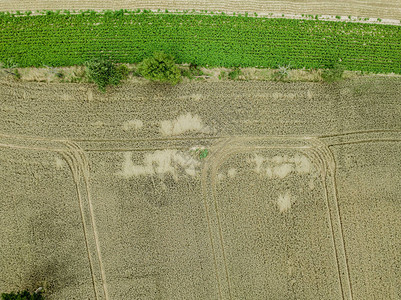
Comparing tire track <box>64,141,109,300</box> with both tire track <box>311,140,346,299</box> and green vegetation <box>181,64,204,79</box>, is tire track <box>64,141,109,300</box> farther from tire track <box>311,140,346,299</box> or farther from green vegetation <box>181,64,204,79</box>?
tire track <box>311,140,346,299</box>

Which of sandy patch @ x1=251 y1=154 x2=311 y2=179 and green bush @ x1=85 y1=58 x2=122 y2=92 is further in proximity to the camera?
sandy patch @ x1=251 y1=154 x2=311 y2=179

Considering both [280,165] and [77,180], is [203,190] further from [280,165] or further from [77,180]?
[77,180]

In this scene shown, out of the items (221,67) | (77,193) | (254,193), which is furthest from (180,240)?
(221,67)

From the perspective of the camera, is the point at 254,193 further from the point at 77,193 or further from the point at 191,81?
the point at 77,193

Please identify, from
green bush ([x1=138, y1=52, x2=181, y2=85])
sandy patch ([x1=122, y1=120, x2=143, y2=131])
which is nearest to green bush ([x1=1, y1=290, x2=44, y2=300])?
sandy patch ([x1=122, y1=120, x2=143, y2=131])

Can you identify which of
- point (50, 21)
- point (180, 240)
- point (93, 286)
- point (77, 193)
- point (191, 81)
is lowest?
point (93, 286)

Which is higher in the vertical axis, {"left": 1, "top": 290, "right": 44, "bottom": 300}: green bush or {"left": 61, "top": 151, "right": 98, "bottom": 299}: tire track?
{"left": 61, "top": 151, "right": 98, "bottom": 299}: tire track

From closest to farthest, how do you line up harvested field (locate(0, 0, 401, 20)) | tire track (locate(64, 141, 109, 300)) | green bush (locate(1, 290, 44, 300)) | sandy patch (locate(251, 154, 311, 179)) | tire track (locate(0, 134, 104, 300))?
green bush (locate(1, 290, 44, 300)), tire track (locate(64, 141, 109, 300)), tire track (locate(0, 134, 104, 300)), sandy patch (locate(251, 154, 311, 179)), harvested field (locate(0, 0, 401, 20))

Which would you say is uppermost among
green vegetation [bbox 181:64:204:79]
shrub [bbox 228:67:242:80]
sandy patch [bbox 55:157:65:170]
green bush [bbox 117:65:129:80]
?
green bush [bbox 117:65:129:80]
